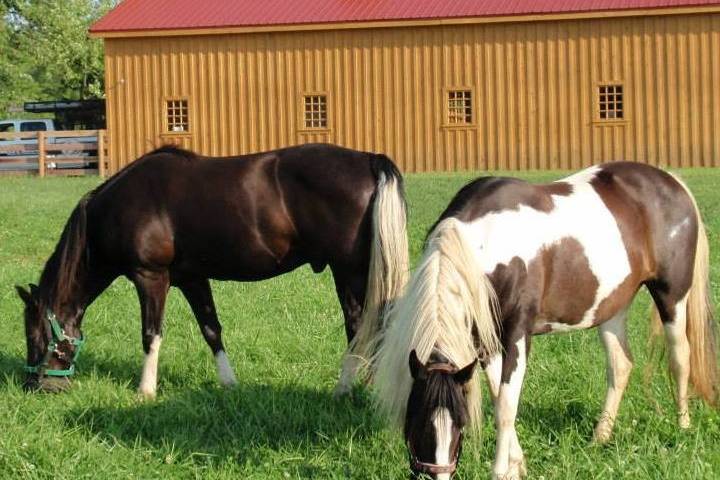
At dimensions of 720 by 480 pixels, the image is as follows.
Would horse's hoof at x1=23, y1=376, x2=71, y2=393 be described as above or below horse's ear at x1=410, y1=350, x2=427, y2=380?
below

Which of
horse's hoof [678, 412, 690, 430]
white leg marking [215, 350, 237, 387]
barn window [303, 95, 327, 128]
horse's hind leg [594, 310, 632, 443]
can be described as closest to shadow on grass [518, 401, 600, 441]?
horse's hind leg [594, 310, 632, 443]

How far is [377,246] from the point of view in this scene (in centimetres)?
671

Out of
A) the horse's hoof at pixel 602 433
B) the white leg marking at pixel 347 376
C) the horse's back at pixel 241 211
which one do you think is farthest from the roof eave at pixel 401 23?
the horse's hoof at pixel 602 433

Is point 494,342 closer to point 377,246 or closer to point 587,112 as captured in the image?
point 377,246

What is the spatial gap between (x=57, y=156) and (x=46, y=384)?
25166 millimetres

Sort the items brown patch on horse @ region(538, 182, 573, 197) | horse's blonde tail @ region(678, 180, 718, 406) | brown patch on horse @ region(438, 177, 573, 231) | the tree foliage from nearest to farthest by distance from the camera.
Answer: brown patch on horse @ region(438, 177, 573, 231) → brown patch on horse @ region(538, 182, 573, 197) → horse's blonde tail @ region(678, 180, 718, 406) → the tree foliage

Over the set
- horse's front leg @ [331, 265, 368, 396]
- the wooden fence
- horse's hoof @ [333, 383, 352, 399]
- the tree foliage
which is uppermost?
the tree foliage

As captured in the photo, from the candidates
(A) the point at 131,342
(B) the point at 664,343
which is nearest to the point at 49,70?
(A) the point at 131,342

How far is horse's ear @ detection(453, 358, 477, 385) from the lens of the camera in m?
4.27

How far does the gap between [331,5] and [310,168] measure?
23770 millimetres

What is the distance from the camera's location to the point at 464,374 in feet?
14.0

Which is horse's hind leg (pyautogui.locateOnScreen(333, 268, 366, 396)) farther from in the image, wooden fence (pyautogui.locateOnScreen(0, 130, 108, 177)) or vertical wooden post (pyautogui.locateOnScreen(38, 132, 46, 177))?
vertical wooden post (pyautogui.locateOnScreen(38, 132, 46, 177))

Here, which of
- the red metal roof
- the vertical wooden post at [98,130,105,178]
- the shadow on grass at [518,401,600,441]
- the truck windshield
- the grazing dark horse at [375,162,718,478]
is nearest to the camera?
the grazing dark horse at [375,162,718,478]

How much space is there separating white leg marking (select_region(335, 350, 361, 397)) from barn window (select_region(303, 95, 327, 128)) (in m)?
24.0
